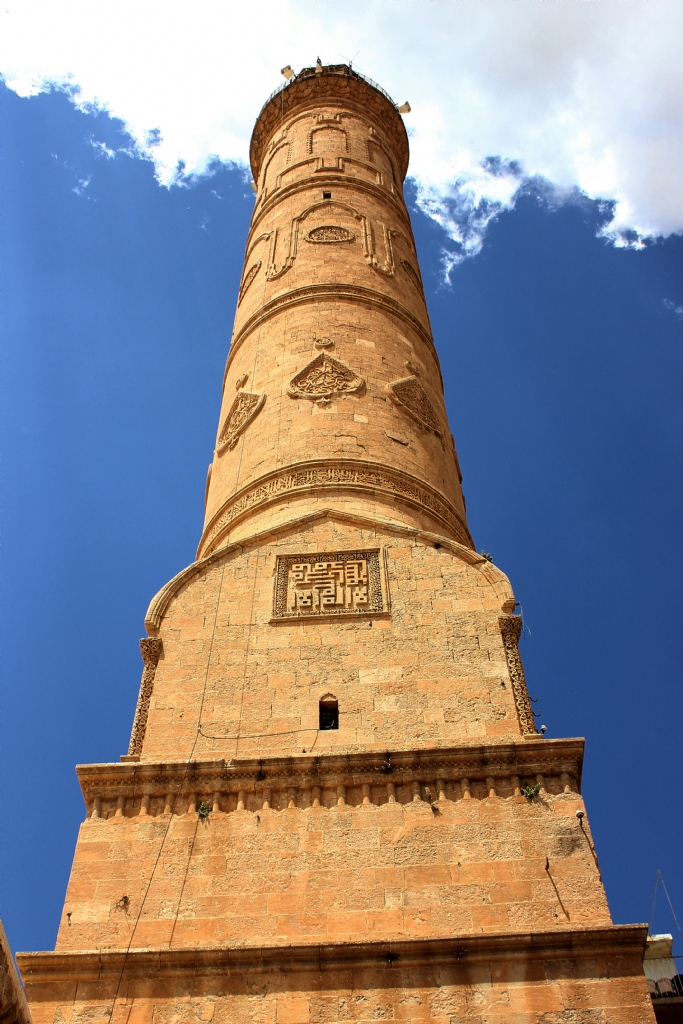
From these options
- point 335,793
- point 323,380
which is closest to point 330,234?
point 323,380

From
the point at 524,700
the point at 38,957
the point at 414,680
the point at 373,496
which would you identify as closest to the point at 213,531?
the point at 373,496

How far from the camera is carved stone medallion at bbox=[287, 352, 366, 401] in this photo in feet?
30.8

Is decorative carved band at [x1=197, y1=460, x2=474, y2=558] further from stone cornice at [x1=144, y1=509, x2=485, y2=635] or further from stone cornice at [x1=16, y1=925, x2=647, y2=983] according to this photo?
stone cornice at [x1=16, y1=925, x2=647, y2=983]

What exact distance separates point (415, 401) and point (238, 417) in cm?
179

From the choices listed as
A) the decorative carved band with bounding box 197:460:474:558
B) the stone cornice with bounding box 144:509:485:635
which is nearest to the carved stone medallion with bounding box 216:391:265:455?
the decorative carved band with bounding box 197:460:474:558

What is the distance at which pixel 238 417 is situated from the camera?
9.83 metres

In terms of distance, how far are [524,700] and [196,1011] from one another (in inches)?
109

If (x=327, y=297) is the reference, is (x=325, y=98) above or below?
above

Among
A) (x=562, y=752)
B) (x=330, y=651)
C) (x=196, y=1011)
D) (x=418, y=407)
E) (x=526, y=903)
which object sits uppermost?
(x=418, y=407)

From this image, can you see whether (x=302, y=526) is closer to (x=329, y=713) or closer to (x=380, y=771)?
(x=329, y=713)

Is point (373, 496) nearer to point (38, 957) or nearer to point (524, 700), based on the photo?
point (524, 700)

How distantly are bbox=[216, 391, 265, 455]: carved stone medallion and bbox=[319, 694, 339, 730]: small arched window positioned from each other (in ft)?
12.2

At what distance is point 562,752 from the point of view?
6.09 m

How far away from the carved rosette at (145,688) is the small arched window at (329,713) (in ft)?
3.94
